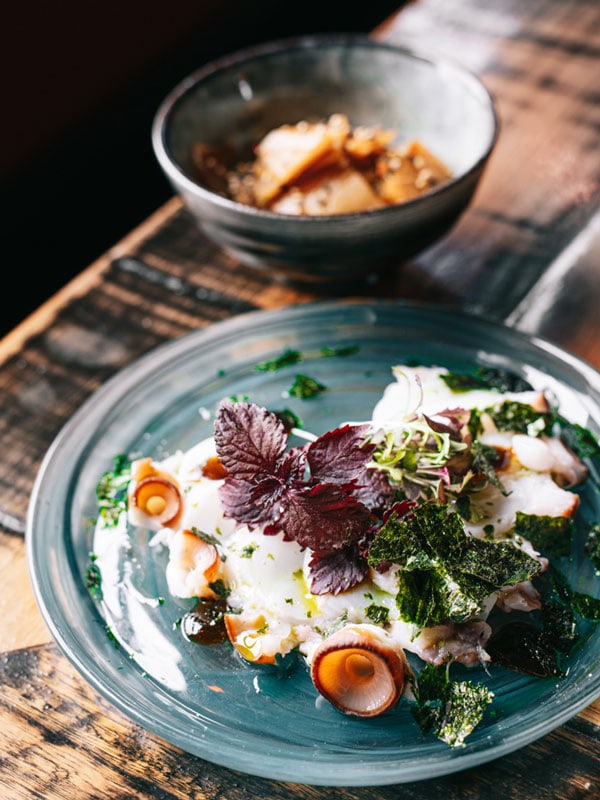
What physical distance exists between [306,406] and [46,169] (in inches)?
71.5

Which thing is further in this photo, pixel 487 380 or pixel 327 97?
pixel 327 97

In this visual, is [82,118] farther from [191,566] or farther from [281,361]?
[191,566]

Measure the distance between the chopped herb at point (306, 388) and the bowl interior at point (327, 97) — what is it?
515 mm

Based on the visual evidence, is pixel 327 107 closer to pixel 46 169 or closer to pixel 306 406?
pixel 306 406

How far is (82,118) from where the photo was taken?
274cm

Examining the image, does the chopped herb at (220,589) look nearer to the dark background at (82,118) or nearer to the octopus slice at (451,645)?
the octopus slice at (451,645)

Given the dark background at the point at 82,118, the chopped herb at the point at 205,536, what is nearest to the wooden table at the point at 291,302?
the chopped herb at the point at 205,536

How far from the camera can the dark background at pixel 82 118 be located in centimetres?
254

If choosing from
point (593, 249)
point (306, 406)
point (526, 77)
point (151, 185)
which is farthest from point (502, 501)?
point (151, 185)

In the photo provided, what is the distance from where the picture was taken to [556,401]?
1.18 m

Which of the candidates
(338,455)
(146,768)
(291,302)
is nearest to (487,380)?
(338,455)

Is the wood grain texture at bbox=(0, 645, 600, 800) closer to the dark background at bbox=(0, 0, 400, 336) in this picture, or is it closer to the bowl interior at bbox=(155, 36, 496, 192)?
the bowl interior at bbox=(155, 36, 496, 192)

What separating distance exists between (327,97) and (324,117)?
0.04m

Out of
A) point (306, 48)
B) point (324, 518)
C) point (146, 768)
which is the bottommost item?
point (146, 768)
